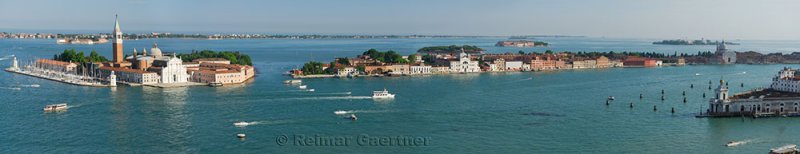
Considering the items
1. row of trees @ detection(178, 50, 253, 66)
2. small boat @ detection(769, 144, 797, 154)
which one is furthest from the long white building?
small boat @ detection(769, 144, 797, 154)

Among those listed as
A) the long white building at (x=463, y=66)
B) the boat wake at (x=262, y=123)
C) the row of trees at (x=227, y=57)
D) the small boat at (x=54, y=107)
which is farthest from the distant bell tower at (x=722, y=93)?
the row of trees at (x=227, y=57)

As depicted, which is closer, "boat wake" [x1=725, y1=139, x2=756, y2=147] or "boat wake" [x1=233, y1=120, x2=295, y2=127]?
"boat wake" [x1=725, y1=139, x2=756, y2=147]

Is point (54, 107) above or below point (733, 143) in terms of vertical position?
above

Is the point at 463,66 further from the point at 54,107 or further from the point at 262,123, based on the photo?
the point at 54,107

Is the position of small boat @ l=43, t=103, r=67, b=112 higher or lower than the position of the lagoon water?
higher

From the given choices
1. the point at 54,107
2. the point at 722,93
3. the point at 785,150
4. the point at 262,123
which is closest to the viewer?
the point at 785,150

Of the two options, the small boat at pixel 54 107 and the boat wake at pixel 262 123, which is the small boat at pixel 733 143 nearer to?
the boat wake at pixel 262 123

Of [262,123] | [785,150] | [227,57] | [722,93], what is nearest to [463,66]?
[227,57]

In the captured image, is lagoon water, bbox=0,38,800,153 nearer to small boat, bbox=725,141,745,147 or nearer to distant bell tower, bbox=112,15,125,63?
small boat, bbox=725,141,745,147

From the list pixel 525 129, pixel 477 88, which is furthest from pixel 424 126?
pixel 477 88

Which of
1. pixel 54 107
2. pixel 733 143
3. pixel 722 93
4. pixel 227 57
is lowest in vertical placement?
pixel 733 143

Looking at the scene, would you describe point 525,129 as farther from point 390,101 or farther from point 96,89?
point 96,89

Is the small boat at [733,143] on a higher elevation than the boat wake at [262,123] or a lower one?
lower
